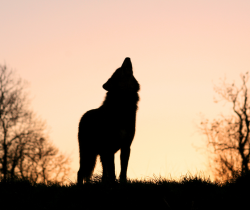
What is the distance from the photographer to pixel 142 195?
401cm

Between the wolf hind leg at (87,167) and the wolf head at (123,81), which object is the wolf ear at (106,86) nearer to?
the wolf head at (123,81)

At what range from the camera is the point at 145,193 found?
13.3 ft

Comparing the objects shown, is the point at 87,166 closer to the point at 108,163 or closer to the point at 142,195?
the point at 108,163

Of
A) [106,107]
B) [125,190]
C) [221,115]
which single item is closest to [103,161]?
[106,107]

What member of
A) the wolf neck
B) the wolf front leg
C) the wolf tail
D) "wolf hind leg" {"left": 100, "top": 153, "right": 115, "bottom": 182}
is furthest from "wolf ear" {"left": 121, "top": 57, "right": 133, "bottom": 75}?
the wolf tail

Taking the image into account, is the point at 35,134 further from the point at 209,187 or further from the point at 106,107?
the point at 209,187

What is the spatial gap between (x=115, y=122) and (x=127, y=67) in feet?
3.88

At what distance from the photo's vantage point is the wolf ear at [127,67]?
19.9ft

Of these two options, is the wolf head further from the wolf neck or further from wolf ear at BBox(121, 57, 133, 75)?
the wolf neck

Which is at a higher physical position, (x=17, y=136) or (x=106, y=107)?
(x=17, y=136)

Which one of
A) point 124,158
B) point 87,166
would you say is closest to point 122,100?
point 124,158

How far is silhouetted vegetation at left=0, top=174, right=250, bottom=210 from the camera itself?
12.5 feet

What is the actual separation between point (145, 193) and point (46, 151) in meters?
16.8

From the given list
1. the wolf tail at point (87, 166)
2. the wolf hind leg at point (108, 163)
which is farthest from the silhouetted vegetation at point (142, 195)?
the wolf tail at point (87, 166)
